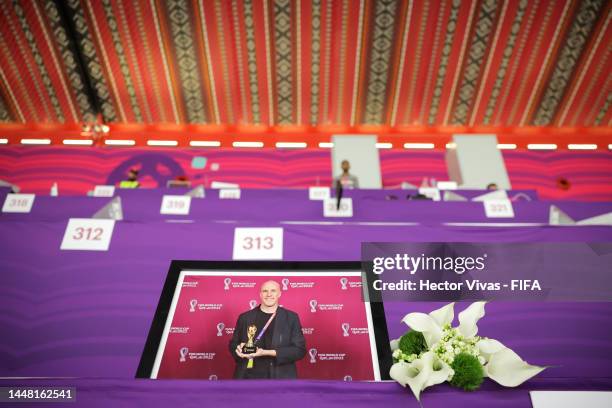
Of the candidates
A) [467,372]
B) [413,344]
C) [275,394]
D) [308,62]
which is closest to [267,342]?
[275,394]

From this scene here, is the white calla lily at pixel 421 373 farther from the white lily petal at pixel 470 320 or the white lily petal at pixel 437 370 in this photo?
the white lily petal at pixel 470 320

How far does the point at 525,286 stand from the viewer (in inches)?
43.2

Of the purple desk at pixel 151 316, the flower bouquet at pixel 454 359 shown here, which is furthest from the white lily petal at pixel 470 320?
the purple desk at pixel 151 316

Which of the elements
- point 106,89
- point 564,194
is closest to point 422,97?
point 564,194

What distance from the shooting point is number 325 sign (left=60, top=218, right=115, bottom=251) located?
1.54 m

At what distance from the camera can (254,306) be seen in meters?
1.17

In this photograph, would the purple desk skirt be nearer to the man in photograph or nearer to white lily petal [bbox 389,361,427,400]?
white lily petal [bbox 389,361,427,400]

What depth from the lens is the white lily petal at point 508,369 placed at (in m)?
0.78

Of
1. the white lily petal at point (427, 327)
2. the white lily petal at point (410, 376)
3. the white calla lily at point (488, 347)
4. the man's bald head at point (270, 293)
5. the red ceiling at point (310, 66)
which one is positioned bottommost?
the white lily petal at point (410, 376)

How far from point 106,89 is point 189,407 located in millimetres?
6857

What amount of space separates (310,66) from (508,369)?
6096 mm

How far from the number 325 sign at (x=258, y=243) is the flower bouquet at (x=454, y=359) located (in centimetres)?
75

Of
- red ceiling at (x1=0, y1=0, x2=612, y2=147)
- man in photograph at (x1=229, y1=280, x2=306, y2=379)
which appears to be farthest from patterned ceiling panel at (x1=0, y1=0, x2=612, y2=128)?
man in photograph at (x1=229, y1=280, x2=306, y2=379)

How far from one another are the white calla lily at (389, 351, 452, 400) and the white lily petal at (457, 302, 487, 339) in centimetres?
11
